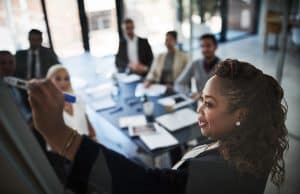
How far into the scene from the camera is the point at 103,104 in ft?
8.77

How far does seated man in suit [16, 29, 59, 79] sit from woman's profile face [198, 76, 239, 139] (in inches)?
21.0

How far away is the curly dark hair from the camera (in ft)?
1.82

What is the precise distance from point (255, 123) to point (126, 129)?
1.79 metres

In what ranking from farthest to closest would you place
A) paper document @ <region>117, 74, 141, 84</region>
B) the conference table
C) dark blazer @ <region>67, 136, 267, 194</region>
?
paper document @ <region>117, 74, 141, 84</region>
the conference table
dark blazer @ <region>67, 136, 267, 194</region>

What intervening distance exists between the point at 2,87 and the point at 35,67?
367 mm

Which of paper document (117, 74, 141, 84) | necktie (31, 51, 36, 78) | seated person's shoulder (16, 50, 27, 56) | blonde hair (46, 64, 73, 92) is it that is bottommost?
paper document (117, 74, 141, 84)

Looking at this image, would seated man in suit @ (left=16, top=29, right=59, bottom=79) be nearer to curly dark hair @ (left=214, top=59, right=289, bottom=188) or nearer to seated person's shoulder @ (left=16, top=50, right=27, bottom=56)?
seated person's shoulder @ (left=16, top=50, right=27, bottom=56)

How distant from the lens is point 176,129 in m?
2.27

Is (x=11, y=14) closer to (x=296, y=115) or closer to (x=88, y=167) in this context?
(x=88, y=167)

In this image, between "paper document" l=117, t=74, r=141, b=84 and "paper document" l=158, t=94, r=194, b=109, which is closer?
"paper document" l=158, t=94, r=194, b=109

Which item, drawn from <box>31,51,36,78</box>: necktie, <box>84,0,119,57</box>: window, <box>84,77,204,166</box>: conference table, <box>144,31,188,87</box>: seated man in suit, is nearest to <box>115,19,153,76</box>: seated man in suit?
<box>144,31,188,87</box>: seated man in suit

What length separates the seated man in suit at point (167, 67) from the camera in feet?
6.40

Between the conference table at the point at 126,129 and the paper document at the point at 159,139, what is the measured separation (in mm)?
29

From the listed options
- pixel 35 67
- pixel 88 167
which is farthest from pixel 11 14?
pixel 88 167
